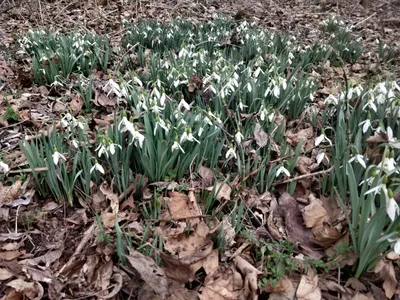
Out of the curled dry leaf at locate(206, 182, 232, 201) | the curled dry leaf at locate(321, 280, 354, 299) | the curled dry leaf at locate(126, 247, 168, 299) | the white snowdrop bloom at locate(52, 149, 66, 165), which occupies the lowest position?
the curled dry leaf at locate(321, 280, 354, 299)

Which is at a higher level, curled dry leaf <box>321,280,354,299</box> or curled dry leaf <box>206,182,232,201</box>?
curled dry leaf <box>206,182,232,201</box>

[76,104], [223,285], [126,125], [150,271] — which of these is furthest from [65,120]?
[223,285]

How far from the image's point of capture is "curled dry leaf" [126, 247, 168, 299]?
1.35 meters

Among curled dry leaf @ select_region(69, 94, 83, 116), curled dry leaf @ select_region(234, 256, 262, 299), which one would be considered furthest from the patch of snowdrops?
curled dry leaf @ select_region(234, 256, 262, 299)

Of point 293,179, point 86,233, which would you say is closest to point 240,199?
point 293,179

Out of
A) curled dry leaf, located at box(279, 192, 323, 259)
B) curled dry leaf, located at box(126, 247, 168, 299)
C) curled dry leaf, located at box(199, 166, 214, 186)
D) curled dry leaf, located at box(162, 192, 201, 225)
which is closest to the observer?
curled dry leaf, located at box(126, 247, 168, 299)

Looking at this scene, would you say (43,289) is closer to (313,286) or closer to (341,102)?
(313,286)

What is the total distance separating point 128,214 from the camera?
70.8 inches

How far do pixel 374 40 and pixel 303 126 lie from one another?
4.06 m

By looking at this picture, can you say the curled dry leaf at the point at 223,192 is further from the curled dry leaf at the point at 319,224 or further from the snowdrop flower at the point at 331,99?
the snowdrop flower at the point at 331,99

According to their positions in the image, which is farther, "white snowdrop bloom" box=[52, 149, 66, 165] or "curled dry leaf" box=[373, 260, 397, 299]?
"white snowdrop bloom" box=[52, 149, 66, 165]

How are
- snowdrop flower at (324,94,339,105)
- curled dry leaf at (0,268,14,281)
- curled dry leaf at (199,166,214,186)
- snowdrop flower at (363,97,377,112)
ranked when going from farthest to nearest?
snowdrop flower at (324,94,339,105) → snowdrop flower at (363,97,377,112) → curled dry leaf at (199,166,214,186) → curled dry leaf at (0,268,14,281)

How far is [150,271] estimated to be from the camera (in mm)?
1393

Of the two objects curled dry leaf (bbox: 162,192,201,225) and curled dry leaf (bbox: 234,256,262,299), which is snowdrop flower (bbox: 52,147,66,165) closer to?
curled dry leaf (bbox: 162,192,201,225)
